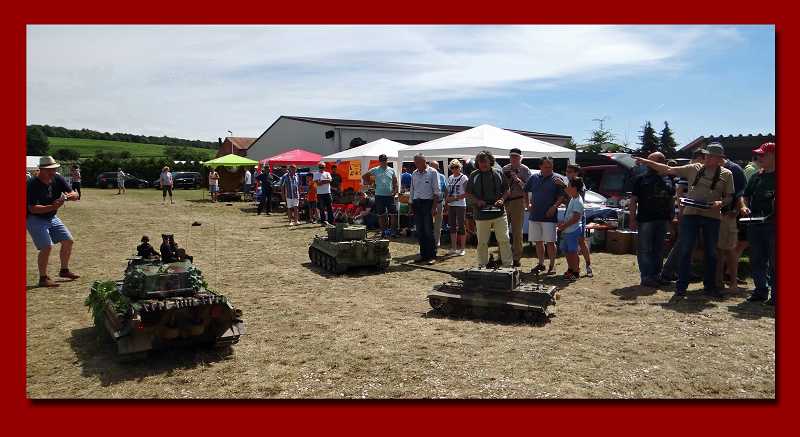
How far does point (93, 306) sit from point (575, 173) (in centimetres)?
724

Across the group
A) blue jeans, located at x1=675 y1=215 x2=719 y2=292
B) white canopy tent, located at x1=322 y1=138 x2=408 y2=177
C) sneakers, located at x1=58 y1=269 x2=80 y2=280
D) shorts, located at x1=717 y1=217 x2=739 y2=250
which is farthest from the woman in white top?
white canopy tent, located at x1=322 y1=138 x2=408 y2=177

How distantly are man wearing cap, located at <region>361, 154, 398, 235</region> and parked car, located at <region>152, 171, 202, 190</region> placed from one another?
31331 millimetres

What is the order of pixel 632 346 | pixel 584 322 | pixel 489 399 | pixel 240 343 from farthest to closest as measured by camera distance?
pixel 584 322 → pixel 240 343 → pixel 632 346 → pixel 489 399

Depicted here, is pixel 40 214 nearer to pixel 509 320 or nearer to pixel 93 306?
pixel 93 306

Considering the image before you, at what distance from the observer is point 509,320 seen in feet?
22.0

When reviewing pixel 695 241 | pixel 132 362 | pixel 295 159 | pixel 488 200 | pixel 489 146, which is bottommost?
pixel 132 362

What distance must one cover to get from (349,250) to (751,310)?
19.4 ft

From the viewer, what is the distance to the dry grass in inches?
192

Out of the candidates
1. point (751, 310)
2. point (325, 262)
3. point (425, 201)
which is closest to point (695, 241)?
point (751, 310)

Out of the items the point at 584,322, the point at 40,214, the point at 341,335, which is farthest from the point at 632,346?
the point at 40,214

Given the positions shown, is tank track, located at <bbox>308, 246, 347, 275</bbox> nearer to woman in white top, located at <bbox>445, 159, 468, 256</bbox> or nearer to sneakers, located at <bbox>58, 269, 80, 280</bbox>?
woman in white top, located at <bbox>445, 159, 468, 256</bbox>

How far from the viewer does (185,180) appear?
1649 inches

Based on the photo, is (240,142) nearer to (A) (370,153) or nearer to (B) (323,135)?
(B) (323,135)

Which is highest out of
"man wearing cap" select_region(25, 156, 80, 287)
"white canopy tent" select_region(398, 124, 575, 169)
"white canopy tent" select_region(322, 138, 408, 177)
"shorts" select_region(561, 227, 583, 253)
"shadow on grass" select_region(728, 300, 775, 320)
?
"white canopy tent" select_region(322, 138, 408, 177)
